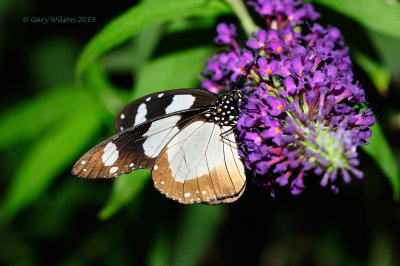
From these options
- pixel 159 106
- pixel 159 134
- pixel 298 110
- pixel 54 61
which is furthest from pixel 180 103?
pixel 54 61

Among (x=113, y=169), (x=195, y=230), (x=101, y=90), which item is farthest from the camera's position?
(x=195, y=230)

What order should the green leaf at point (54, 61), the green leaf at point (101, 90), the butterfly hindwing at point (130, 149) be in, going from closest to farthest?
the butterfly hindwing at point (130, 149)
the green leaf at point (101, 90)
the green leaf at point (54, 61)

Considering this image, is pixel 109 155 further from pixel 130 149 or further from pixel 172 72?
pixel 172 72

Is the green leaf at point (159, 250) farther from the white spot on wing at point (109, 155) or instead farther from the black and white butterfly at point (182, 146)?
the white spot on wing at point (109, 155)

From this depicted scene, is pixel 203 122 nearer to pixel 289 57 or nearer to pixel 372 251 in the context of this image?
pixel 289 57

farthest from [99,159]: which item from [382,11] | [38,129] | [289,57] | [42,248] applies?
[42,248]

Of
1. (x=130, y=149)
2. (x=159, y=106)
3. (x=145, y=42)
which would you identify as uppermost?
(x=145, y=42)

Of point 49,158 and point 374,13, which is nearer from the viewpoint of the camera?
point 374,13

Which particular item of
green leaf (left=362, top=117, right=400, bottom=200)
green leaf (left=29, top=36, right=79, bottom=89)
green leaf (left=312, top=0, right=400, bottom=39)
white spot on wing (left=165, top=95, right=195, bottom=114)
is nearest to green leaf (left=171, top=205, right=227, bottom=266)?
white spot on wing (left=165, top=95, right=195, bottom=114)

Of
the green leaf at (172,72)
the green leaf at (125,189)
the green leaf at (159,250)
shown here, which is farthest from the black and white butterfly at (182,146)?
the green leaf at (159,250)
